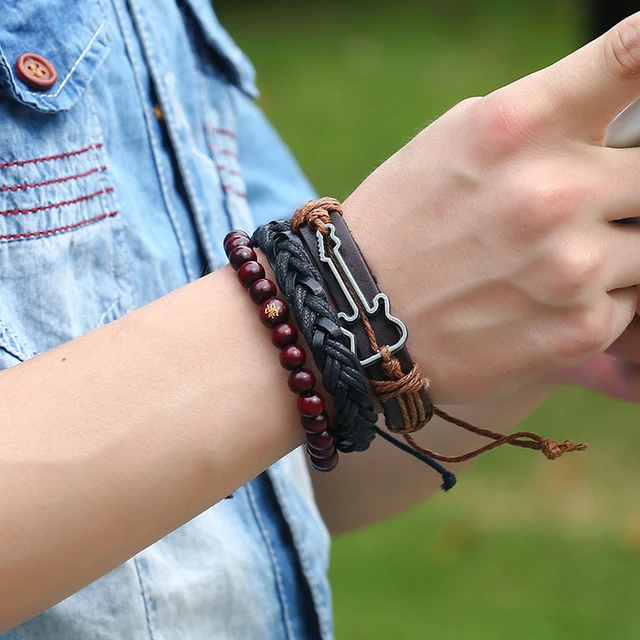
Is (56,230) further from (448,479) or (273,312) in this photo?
(448,479)

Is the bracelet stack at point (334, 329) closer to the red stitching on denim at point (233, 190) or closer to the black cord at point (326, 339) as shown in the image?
the black cord at point (326, 339)

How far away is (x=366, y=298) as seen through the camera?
28.2 inches

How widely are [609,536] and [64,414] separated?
235cm

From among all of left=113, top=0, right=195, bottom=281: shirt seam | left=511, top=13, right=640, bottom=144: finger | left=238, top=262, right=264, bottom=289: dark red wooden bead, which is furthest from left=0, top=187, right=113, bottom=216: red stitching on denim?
left=511, top=13, right=640, bottom=144: finger

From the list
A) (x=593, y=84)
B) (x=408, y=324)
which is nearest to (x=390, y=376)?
(x=408, y=324)

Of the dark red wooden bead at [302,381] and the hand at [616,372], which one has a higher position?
the dark red wooden bead at [302,381]

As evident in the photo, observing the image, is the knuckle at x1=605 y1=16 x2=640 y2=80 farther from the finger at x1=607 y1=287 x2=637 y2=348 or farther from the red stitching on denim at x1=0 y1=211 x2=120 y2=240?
the red stitching on denim at x1=0 y1=211 x2=120 y2=240

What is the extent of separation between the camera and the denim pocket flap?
2.61ft

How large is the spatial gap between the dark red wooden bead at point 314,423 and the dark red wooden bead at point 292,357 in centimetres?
4

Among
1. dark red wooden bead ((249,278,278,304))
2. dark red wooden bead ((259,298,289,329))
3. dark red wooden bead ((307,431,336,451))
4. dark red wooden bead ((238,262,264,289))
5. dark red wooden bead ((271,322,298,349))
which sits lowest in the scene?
dark red wooden bead ((307,431,336,451))

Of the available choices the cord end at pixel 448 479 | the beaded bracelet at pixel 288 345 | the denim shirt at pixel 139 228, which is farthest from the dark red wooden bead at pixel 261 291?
the cord end at pixel 448 479

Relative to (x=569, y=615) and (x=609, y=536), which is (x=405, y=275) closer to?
(x=569, y=615)

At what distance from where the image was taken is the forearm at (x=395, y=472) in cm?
115

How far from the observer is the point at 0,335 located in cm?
75
